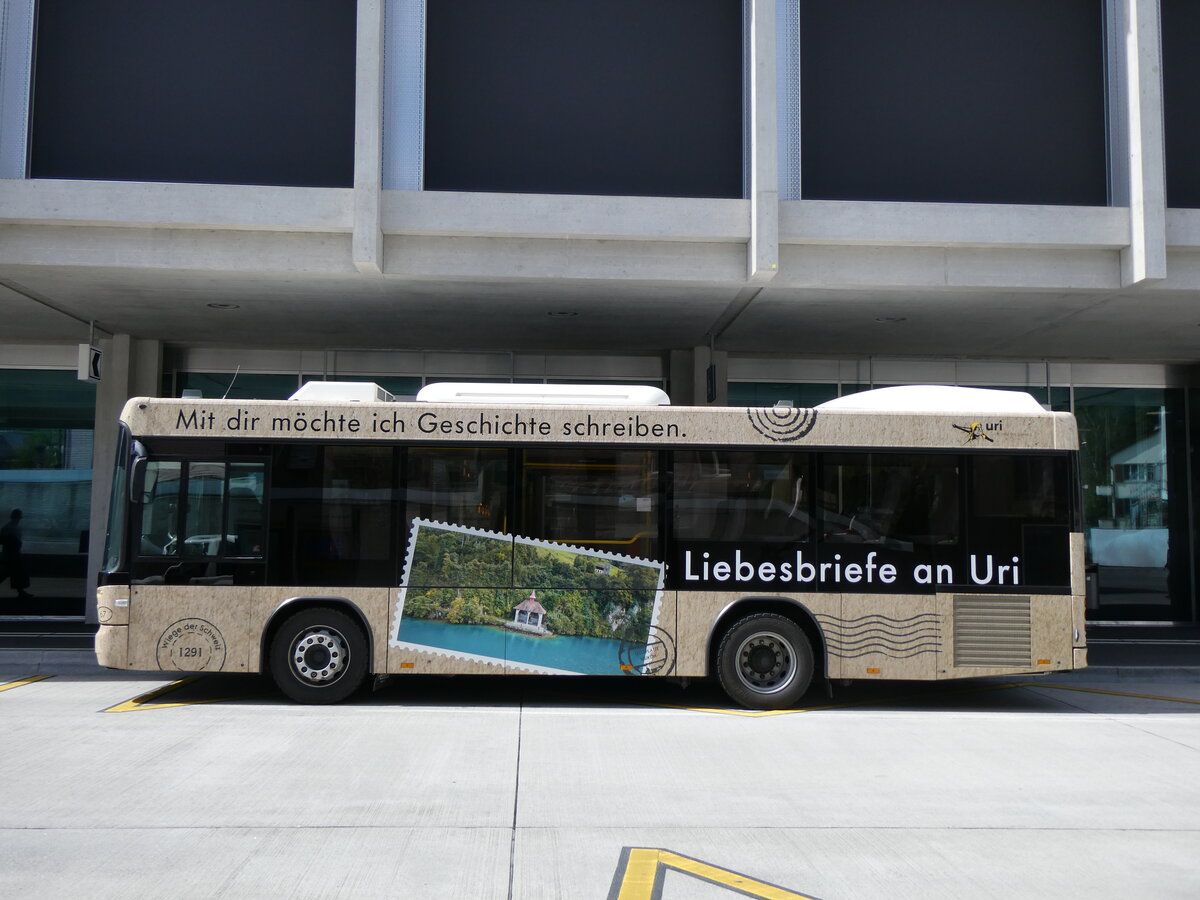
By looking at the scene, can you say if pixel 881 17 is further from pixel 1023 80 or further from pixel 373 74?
pixel 373 74

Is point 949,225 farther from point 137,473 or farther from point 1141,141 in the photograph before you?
point 137,473

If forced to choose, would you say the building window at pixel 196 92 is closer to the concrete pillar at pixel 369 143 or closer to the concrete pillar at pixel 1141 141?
the concrete pillar at pixel 369 143

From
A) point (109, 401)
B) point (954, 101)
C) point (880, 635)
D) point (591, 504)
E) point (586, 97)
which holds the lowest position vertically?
point (880, 635)

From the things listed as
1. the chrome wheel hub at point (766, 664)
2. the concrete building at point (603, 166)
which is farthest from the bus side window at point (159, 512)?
the chrome wheel hub at point (766, 664)

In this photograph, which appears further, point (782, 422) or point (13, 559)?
point (13, 559)

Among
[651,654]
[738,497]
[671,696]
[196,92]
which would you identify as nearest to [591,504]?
[738,497]

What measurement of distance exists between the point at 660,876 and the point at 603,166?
9467 mm

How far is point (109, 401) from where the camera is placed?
1493 cm

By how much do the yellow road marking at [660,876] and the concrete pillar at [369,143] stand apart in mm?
7751

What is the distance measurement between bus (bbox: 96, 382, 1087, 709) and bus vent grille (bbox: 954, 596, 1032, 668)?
2 centimetres

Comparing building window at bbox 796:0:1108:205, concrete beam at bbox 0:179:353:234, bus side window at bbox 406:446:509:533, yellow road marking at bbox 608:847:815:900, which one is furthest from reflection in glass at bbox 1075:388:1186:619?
yellow road marking at bbox 608:847:815:900

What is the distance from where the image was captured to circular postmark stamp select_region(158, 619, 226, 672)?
902cm

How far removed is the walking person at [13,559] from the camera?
15453 millimetres

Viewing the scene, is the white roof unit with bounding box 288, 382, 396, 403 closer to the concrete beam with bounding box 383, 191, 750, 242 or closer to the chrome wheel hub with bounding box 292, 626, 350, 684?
the chrome wheel hub with bounding box 292, 626, 350, 684
